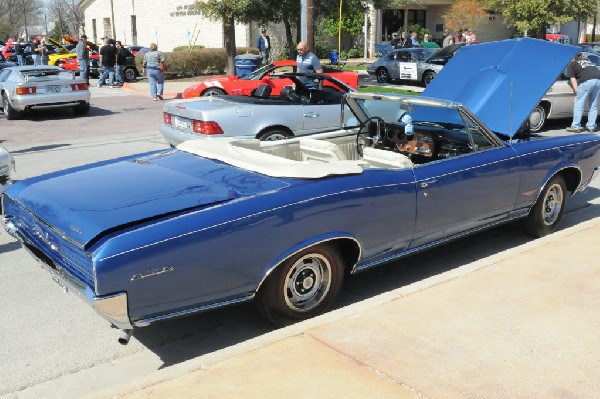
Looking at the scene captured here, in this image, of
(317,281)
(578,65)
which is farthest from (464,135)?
(578,65)

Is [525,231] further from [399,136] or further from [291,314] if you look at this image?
[291,314]

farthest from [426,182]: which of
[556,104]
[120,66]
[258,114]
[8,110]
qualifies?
[120,66]

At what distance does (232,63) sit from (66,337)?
65.7 feet

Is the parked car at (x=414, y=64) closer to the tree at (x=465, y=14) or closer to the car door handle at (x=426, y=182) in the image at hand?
the tree at (x=465, y=14)

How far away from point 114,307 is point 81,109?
44.9 ft

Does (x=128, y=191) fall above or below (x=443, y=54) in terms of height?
below

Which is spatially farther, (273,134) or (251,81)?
(251,81)

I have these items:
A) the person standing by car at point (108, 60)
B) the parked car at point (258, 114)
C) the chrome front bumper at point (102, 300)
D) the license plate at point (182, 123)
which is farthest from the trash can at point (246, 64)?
the chrome front bumper at point (102, 300)

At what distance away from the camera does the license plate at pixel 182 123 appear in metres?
9.02

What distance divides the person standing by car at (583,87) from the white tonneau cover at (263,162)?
900cm

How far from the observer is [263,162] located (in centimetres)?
486

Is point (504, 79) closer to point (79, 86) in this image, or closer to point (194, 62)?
point (79, 86)

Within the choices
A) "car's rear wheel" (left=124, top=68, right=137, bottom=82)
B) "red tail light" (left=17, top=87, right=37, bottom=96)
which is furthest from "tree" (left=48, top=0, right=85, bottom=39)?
"red tail light" (left=17, top=87, right=37, bottom=96)

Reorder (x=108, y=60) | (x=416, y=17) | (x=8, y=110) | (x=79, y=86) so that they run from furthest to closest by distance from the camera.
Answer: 1. (x=416, y=17)
2. (x=108, y=60)
3. (x=79, y=86)
4. (x=8, y=110)
